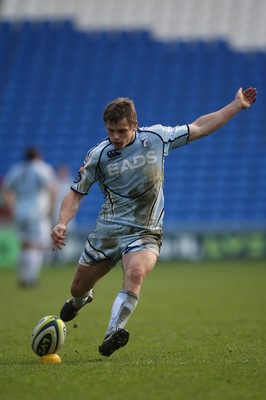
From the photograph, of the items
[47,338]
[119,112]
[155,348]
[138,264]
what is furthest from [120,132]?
[155,348]

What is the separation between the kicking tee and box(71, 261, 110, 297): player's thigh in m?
0.44

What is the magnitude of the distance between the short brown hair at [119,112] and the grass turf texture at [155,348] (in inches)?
78.0

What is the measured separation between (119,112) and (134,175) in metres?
0.63

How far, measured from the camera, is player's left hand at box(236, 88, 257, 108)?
7.36 metres

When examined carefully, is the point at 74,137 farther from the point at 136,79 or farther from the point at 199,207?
the point at 199,207

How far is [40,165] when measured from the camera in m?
15.7

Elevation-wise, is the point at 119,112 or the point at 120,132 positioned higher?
the point at 119,112

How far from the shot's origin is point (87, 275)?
24.5 ft

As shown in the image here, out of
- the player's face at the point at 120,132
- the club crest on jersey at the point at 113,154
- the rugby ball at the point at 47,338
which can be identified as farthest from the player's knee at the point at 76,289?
the player's face at the point at 120,132

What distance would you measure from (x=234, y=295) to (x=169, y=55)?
647 inches

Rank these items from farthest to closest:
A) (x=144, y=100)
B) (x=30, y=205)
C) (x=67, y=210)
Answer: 1. (x=144, y=100)
2. (x=30, y=205)
3. (x=67, y=210)

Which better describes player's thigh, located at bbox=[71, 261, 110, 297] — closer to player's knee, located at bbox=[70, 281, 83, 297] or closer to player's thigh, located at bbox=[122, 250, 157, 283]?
player's knee, located at bbox=[70, 281, 83, 297]

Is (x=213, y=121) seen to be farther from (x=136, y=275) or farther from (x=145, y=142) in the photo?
(x=136, y=275)

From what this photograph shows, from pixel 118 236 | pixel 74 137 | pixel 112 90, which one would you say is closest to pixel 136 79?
pixel 112 90
